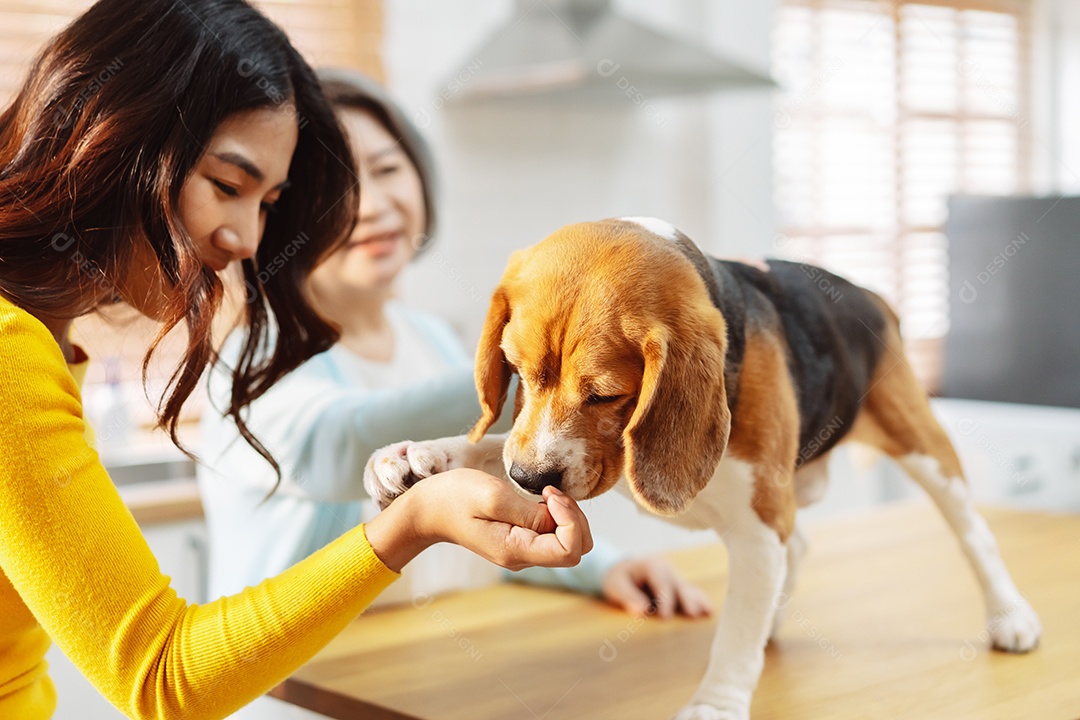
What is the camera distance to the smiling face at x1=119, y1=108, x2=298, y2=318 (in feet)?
2.95

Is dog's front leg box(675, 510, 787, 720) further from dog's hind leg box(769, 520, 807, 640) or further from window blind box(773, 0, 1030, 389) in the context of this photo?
window blind box(773, 0, 1030, 389)

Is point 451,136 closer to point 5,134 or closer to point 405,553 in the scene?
point 5,134

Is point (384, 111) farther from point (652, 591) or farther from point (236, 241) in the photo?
point (652, 591)

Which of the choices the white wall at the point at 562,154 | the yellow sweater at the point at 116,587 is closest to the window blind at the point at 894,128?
the white wall at the point at 562,154

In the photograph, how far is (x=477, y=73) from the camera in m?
2.63

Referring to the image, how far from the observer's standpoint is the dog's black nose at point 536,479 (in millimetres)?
739

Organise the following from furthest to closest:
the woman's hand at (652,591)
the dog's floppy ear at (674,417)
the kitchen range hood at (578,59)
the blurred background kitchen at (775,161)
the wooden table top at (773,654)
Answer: the kitchen range hood at (578,59), the blurred background kitchen at (775,161), the woman's hand at (652,591), the wooden table top at (773,654), the dog's floppy ear at (674,417)

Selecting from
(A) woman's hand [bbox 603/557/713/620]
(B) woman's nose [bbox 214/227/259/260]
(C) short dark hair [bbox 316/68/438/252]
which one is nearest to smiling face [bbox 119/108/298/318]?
(B) woman's nose [bbox 214/227/259/260]

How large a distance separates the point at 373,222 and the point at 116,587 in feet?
2.89

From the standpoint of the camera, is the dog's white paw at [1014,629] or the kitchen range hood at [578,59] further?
the kitchen range hood at [578,59]

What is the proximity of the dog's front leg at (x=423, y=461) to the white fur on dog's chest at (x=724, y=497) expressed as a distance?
111 mm

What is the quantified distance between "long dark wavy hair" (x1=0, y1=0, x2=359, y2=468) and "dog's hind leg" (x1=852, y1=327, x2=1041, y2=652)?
629mm

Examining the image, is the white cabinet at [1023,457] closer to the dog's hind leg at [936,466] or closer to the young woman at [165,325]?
the dog's hind leg at [936,466]

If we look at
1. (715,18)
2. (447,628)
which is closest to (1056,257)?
(715,18)
